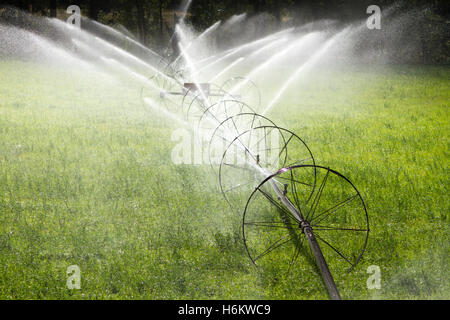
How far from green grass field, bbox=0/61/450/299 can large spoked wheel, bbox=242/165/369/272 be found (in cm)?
16

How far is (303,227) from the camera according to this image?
457 centimetres

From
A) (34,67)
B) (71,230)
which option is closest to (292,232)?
(71,230)

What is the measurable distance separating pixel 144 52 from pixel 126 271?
27.2 metres

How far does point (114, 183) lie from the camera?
24.0 ft

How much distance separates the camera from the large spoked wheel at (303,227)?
505 centimetres

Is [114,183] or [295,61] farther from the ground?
[295,61]

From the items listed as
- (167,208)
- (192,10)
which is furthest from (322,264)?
(192,10)

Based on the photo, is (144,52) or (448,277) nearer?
(448,277)

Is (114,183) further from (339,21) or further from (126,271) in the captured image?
(339,21)

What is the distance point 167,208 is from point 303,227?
2308 mm

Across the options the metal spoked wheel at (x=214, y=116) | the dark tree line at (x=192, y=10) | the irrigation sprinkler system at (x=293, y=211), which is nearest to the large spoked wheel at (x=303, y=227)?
the irrigation sprinkler system at (x=293, y=211)

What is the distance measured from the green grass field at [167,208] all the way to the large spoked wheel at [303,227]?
0.51ft

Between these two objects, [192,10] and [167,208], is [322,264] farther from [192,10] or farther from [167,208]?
[192,10]

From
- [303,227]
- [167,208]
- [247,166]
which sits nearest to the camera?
[303,227]
